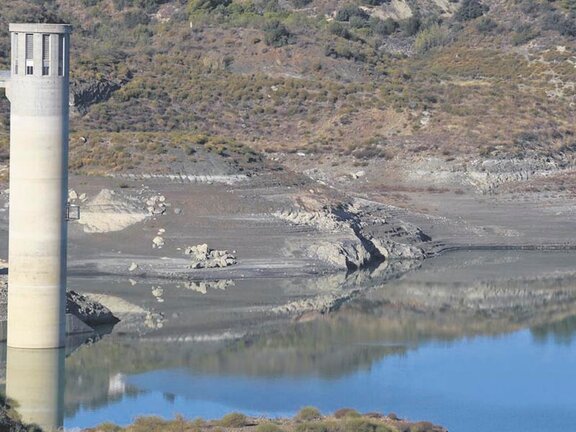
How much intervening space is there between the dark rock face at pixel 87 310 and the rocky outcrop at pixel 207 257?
8508 millimetres

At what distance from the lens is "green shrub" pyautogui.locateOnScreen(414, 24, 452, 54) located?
3920 inches

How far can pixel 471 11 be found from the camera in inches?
4114

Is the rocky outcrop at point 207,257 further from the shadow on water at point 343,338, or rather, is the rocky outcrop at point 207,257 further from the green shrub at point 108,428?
the green shrub at point 108,428

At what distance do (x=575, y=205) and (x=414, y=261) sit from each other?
36.5 ft

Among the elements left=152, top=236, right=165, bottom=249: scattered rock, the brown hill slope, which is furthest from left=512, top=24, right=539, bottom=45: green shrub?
left=152, top=236, right=165, bottom=249: scattered rock

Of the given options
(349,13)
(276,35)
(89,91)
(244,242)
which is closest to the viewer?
(244,242)

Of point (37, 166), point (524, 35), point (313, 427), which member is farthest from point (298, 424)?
point (524, 35)

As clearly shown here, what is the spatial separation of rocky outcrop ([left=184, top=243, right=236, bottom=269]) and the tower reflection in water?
14.2m

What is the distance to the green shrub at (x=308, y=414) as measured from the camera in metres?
31.3

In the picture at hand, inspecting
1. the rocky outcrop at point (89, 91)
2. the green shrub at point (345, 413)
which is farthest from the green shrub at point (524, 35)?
the green shrub at point (345, 413)

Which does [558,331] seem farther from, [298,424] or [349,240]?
[298,424]

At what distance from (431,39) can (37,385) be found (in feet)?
219

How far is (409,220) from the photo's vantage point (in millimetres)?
62125

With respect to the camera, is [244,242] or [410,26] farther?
[410,26]
